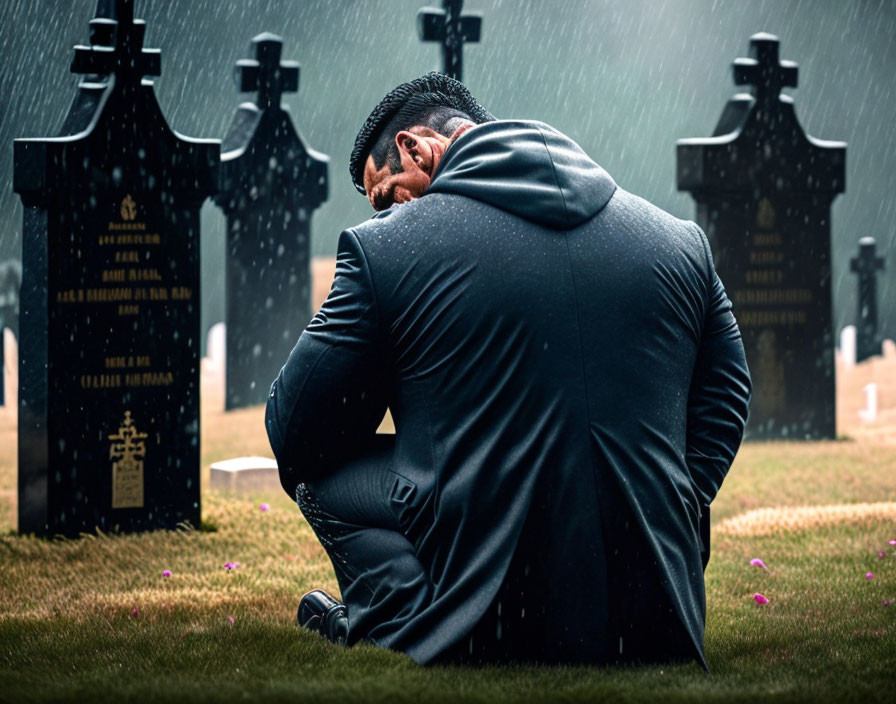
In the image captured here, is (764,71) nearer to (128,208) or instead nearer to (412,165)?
(128,208)

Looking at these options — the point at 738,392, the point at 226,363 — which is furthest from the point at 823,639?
the point at 226,363

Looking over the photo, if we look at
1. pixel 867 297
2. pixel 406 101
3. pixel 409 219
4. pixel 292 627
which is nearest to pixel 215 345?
pixel 867 297

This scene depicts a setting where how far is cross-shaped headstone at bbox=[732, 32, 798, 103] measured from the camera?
35.7ft

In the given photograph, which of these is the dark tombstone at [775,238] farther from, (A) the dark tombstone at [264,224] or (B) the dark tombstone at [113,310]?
(B) the dark tombstone at [113,310]

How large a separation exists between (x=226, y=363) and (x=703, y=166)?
520 cm

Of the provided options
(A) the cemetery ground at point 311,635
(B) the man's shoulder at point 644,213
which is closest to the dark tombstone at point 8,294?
(A) the cemetery ground at point 311,635

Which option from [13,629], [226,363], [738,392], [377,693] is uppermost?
[738,392]

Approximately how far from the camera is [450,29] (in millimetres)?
10492

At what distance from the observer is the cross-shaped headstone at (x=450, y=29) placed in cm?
1049

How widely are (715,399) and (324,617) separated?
1.21m

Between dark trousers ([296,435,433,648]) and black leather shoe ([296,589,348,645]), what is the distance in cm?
5

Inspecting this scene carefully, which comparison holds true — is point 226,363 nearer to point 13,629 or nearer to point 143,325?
point 143,325

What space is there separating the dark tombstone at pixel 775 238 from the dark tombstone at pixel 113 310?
17.5 feet

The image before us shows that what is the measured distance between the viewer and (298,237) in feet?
A: 43.7
